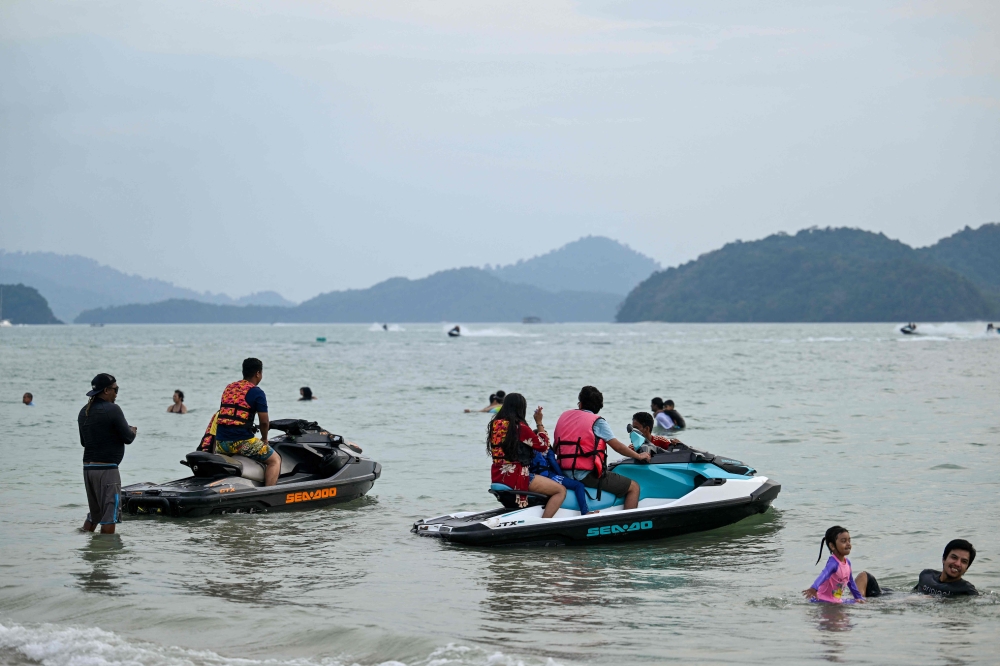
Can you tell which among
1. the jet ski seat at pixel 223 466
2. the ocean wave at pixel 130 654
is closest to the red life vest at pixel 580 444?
the ocean wave at pixel 130 654

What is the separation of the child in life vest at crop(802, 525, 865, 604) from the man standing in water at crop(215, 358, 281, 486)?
6.19m

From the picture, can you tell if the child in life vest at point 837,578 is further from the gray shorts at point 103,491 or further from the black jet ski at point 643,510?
the gray shorts at point 103,491

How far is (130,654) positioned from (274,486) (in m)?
5.36

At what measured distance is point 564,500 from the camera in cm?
1038

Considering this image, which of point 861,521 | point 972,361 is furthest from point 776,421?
point 972,361

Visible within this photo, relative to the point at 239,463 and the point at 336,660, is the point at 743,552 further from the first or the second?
the point at 239,463

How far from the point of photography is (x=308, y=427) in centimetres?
1298

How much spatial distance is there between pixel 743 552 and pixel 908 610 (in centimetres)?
247

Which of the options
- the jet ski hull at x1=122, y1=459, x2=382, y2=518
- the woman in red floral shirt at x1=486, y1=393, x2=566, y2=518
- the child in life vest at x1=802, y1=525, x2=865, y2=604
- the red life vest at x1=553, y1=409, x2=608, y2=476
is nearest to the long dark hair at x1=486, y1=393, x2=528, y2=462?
the woman in red floral shirt at x1=486, y1=393, x2=566, y2=518

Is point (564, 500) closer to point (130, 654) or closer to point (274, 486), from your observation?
point (274, 486)

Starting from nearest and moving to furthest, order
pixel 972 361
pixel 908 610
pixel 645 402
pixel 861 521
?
pixel 908 610
pixel 861 521
pixel 645 402
pixel 972 361

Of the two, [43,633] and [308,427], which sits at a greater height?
[308,427]

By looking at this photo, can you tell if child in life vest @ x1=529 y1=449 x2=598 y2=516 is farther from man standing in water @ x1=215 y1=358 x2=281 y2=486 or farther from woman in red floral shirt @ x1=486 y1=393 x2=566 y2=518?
man standing in water @ x1=215 y1=358 x2=281 y2=486

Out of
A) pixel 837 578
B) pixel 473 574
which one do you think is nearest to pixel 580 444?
pixel 473 574
